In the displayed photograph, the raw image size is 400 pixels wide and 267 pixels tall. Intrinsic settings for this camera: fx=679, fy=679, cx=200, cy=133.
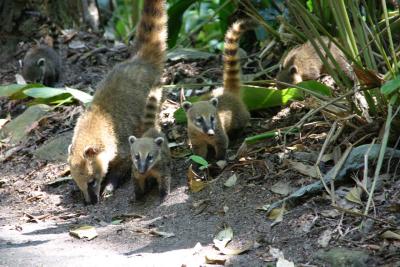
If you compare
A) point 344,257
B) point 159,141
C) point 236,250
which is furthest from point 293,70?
point 344,257

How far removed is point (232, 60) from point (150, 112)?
2.78 ft

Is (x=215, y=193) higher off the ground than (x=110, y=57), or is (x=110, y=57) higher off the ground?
(x=110, y=57)

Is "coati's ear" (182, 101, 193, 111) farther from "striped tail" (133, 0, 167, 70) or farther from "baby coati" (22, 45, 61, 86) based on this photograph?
"baby coati" (22, 45, 61, 86)

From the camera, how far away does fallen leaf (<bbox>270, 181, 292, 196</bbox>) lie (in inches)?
182

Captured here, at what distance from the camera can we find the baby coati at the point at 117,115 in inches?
221

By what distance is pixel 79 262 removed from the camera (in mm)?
4062

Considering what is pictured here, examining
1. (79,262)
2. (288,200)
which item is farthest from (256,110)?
(79,262)

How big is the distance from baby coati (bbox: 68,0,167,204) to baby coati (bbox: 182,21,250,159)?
702 mm

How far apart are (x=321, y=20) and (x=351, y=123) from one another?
6.01 ft

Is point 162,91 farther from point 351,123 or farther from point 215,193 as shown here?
point 351,123

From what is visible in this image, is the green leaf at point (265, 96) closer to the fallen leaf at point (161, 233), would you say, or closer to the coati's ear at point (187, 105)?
the coati's ear at point (187, 105)

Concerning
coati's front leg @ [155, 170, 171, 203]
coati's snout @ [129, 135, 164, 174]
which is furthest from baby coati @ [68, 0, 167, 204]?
coati's front leg @ [155, 170, 171, 203]

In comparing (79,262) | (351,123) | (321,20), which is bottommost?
(79,262)

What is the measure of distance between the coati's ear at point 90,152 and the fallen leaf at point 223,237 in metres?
1.70
